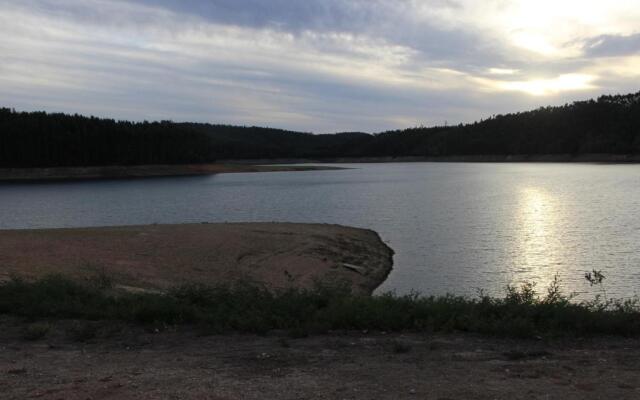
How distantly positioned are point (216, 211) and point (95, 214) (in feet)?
27.9

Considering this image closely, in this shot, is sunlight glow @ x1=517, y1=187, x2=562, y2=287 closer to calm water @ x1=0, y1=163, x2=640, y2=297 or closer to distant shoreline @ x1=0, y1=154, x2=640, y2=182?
calm water @ x1=0, y1=163, x2=640, y2=297

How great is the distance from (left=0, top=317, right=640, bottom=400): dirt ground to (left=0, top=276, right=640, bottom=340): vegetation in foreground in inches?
11.8

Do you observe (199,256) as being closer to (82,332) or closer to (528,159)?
(82,332)

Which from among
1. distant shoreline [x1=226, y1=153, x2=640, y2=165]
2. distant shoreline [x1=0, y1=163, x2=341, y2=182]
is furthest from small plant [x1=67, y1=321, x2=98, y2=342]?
distant shoreline [x1=226, y1=153, x2=640, y2=165]

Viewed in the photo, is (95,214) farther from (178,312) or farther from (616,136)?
(616,136)

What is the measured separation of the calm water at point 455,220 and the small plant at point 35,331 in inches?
430

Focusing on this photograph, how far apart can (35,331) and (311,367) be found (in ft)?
13.0

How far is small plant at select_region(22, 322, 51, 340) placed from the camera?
7223mm

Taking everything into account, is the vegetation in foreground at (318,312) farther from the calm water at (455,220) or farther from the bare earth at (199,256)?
the calm water at (455,220)

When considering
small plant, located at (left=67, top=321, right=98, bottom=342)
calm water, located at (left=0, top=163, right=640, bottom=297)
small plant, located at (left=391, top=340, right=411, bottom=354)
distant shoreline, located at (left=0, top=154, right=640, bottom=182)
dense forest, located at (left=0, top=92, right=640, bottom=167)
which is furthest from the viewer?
dense forest, located at (left=0, top=92, right=640, bottom=167)

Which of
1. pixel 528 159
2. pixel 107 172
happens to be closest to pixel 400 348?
pixel 107 172

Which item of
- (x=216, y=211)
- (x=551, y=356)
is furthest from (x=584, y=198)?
(x=551, y=356)

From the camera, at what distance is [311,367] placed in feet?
19.4

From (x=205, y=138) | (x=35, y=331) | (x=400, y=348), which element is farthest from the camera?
(x=205, y=138)
